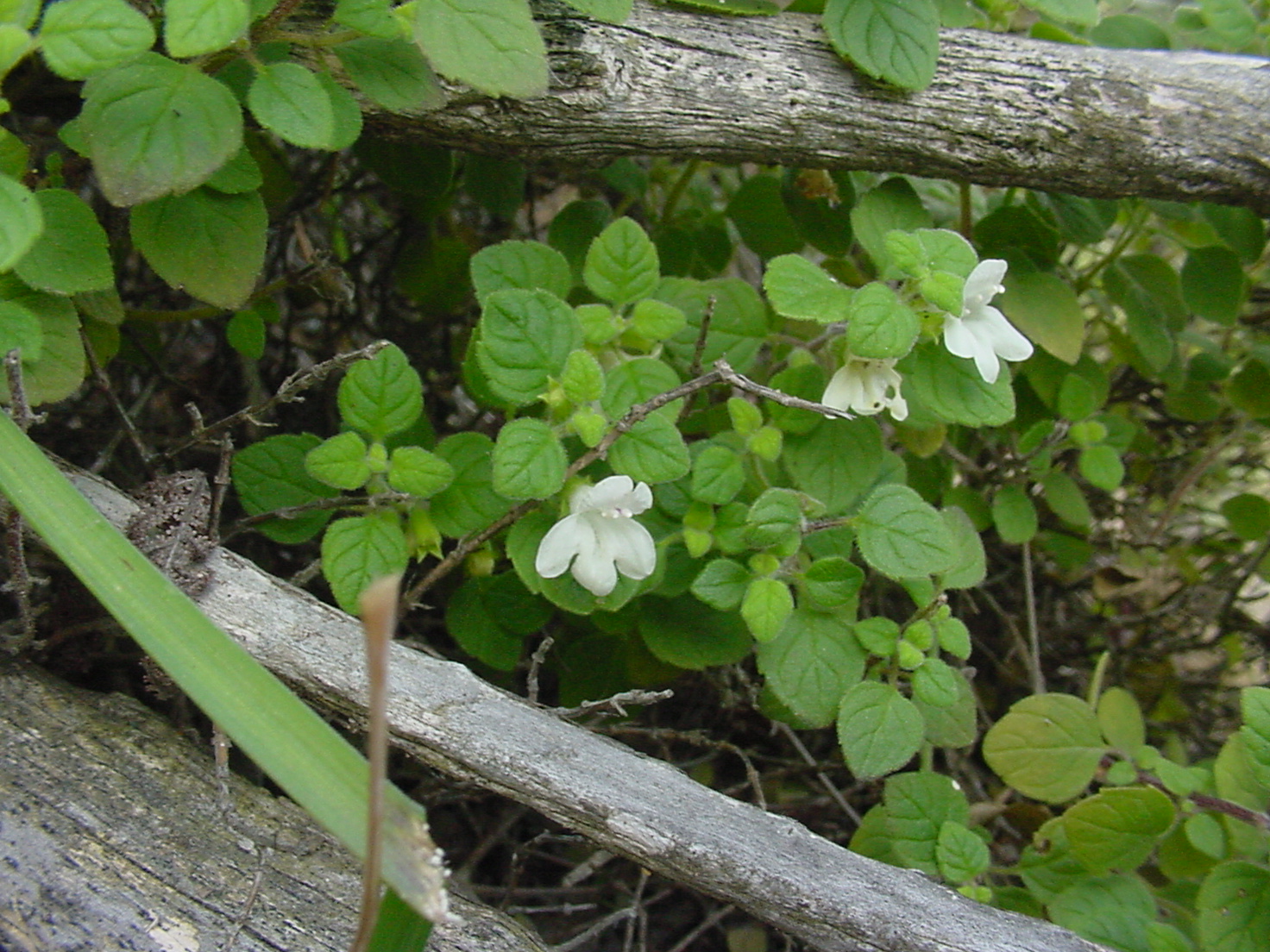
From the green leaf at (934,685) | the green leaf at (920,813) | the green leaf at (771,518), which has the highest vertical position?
the green leaf at (771,518)

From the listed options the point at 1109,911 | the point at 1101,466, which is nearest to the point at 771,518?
the point at 1109,911

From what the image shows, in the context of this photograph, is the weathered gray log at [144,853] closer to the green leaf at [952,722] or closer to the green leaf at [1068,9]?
the green leaf at [952,722]

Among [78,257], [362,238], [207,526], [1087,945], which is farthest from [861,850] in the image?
[362,238]

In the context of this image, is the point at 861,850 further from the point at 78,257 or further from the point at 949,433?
the point at 78,257

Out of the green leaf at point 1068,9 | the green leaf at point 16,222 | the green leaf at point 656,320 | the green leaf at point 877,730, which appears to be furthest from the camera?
the green leaf at point 1068,9

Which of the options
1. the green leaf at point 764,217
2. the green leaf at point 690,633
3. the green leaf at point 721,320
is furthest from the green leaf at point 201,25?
the green leaf at point 764,217

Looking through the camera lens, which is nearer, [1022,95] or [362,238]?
[1022,95]

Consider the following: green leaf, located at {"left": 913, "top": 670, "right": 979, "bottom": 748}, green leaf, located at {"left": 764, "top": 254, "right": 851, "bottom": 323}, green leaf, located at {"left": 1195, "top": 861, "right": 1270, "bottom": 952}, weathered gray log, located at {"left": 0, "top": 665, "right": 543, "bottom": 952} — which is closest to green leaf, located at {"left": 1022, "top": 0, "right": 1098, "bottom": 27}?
green leaf, located at {"left": 764, "top": 254, "right": 851, "bottom": 323}

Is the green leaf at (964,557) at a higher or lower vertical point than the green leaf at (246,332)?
lower
